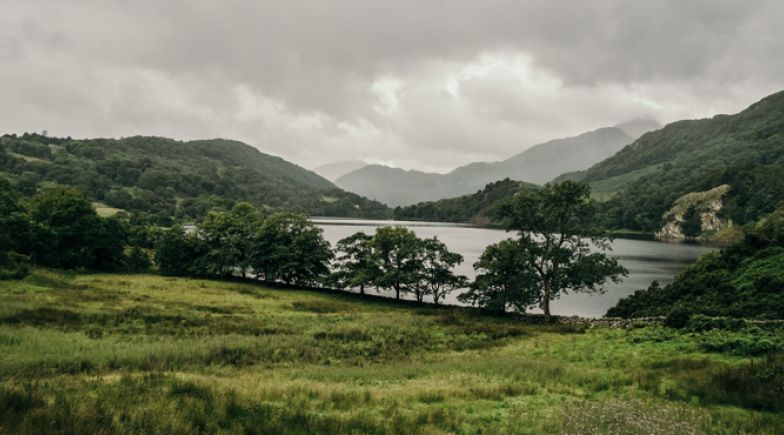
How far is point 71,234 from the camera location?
64.3 meters

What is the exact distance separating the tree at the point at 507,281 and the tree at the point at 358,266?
15647 millimetres

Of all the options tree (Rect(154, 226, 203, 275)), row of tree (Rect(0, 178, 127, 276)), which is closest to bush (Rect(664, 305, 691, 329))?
tree (Rect(154, 226, 203, 275))

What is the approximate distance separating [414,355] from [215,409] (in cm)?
1939

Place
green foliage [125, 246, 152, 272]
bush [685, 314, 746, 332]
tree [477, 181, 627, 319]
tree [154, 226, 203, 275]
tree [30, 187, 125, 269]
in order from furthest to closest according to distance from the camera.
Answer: tree [154, 226, 203, 275]
green foliage [125, 246, 152, 272]
tree [30, 187, 125, 269]
tree [477, 181, 627, 319]
bush [685, 314, 746, 332]

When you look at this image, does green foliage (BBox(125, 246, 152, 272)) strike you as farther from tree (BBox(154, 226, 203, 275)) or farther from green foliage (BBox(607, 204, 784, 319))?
green foliage (BBox(607, 204, 784, 319))

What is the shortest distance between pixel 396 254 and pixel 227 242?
3072 centimetres

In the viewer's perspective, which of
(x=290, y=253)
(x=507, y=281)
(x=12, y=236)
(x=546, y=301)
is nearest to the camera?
(x=546, y=301)

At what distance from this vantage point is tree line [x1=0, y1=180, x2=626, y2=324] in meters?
47.7

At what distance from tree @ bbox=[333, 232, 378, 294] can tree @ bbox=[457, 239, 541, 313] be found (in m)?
15.6

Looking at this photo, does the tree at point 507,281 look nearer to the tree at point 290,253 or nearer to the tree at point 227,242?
the tree at point 290,253

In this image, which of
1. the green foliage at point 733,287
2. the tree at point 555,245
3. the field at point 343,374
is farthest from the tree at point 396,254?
the green foliage at point 733,287

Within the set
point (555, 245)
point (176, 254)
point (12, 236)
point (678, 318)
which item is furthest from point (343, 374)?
point (176, 254)

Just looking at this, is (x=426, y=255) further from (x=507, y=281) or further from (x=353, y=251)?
A: (x=507, y=281)

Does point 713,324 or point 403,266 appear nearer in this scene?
point 713,324
